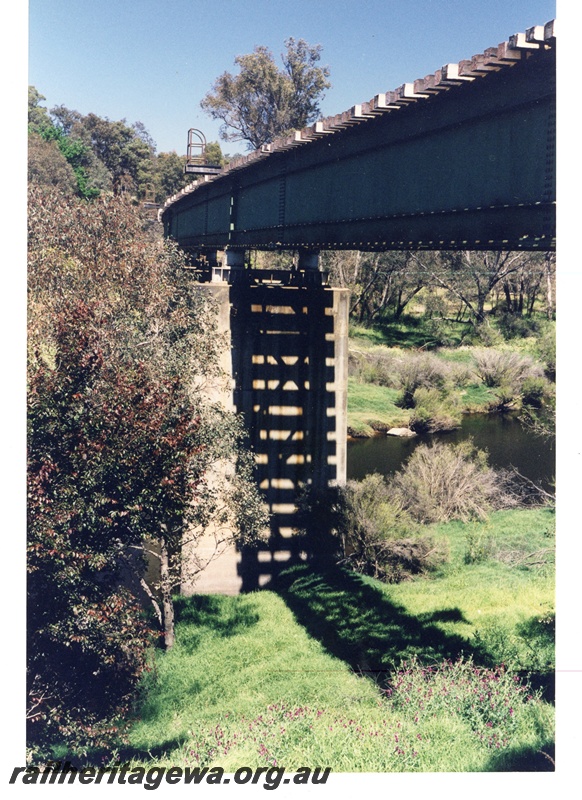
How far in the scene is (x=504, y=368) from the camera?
3694 cm

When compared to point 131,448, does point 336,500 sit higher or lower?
lower

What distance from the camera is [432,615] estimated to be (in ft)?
52.5

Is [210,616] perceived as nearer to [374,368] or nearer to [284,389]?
[284,389]

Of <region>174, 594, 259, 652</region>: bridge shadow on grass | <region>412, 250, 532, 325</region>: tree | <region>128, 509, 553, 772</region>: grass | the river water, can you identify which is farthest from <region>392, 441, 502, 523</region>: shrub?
<region>412, 250, 532, 325</region>: tree

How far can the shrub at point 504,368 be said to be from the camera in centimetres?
3606

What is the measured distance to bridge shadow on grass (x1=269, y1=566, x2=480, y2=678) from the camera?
1419 centimetres

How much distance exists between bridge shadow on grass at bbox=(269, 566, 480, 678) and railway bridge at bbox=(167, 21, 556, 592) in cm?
130

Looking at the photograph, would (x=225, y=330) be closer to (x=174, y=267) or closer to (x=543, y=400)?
(x=174, y=267)

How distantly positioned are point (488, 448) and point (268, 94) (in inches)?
630

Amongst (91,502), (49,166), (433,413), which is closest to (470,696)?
(91,502)

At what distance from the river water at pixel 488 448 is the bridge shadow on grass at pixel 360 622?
848 cm

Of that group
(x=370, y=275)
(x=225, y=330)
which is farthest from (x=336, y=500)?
(x=370, y=275)

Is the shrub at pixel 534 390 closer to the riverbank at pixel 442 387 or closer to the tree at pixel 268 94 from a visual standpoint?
the riverbank at pixel 442 387
